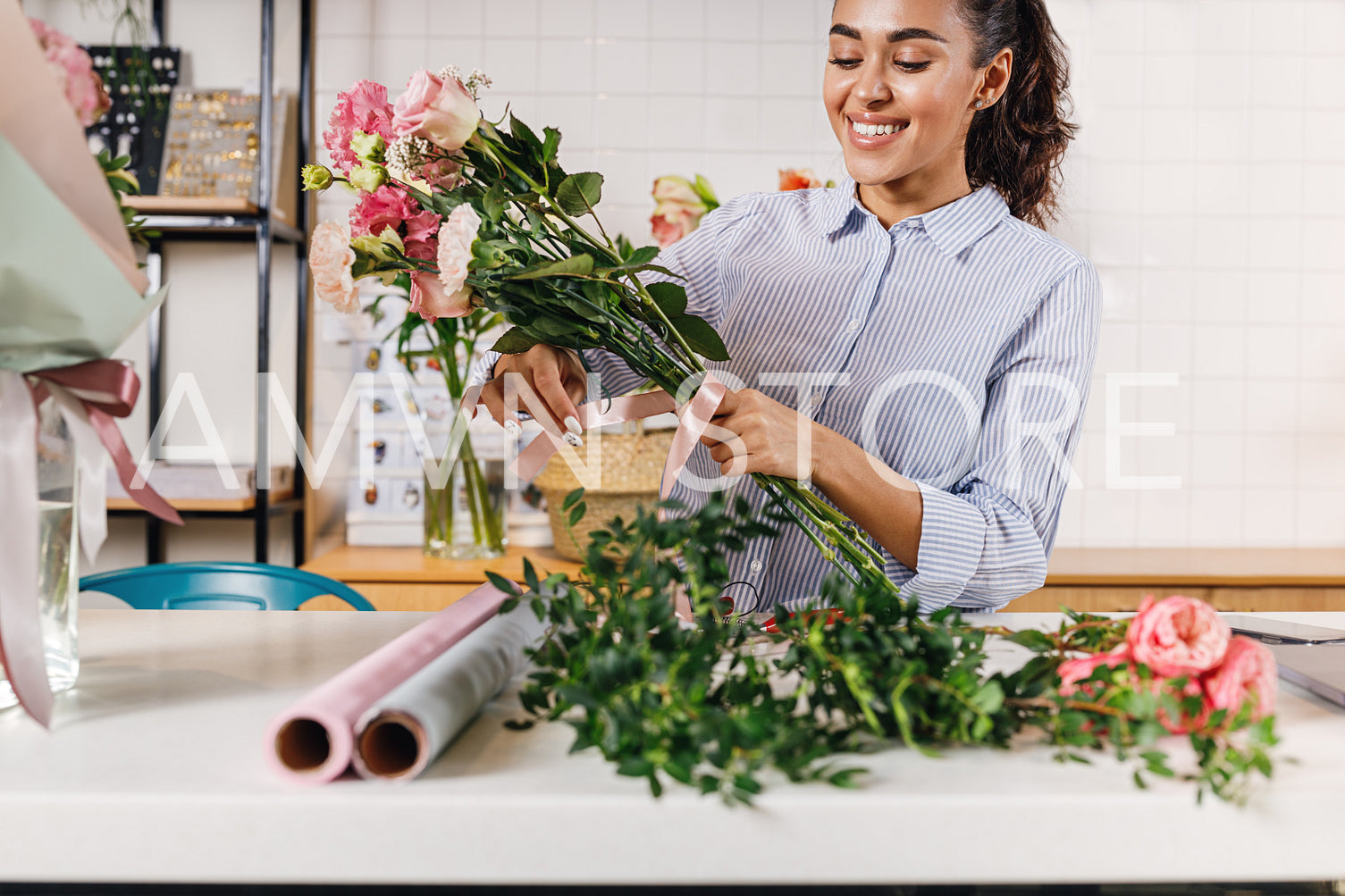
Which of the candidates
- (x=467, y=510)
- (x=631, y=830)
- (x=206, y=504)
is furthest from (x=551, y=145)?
(x=206, y=504)

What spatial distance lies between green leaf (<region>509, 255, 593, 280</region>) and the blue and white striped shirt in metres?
0.44

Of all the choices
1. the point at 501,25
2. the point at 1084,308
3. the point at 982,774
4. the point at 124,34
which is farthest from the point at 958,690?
the point at 124,34

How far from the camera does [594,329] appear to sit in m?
0.73

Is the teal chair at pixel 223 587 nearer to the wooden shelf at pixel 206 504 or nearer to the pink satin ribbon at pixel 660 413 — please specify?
the pink satin ribbon at pixel 660 413

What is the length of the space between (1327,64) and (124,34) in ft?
9.52

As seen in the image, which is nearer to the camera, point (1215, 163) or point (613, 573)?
point (613, 573)

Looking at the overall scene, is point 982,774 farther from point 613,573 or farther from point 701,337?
point 701,337

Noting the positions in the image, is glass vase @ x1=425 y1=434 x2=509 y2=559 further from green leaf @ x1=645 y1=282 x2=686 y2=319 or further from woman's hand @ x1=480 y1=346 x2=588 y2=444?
green leaf @ x1=645 y1=282 x2=686 y2=319

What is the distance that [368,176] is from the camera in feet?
2.21

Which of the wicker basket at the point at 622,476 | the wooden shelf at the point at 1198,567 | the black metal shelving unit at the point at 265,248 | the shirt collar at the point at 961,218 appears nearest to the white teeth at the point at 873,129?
the shirt collar at the point at 961,218

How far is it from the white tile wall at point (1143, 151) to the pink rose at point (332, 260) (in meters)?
1.69

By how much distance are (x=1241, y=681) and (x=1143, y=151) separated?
2206mm

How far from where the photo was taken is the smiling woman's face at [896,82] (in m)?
1.02

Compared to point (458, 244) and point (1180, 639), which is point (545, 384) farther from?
point (1180, 639)
